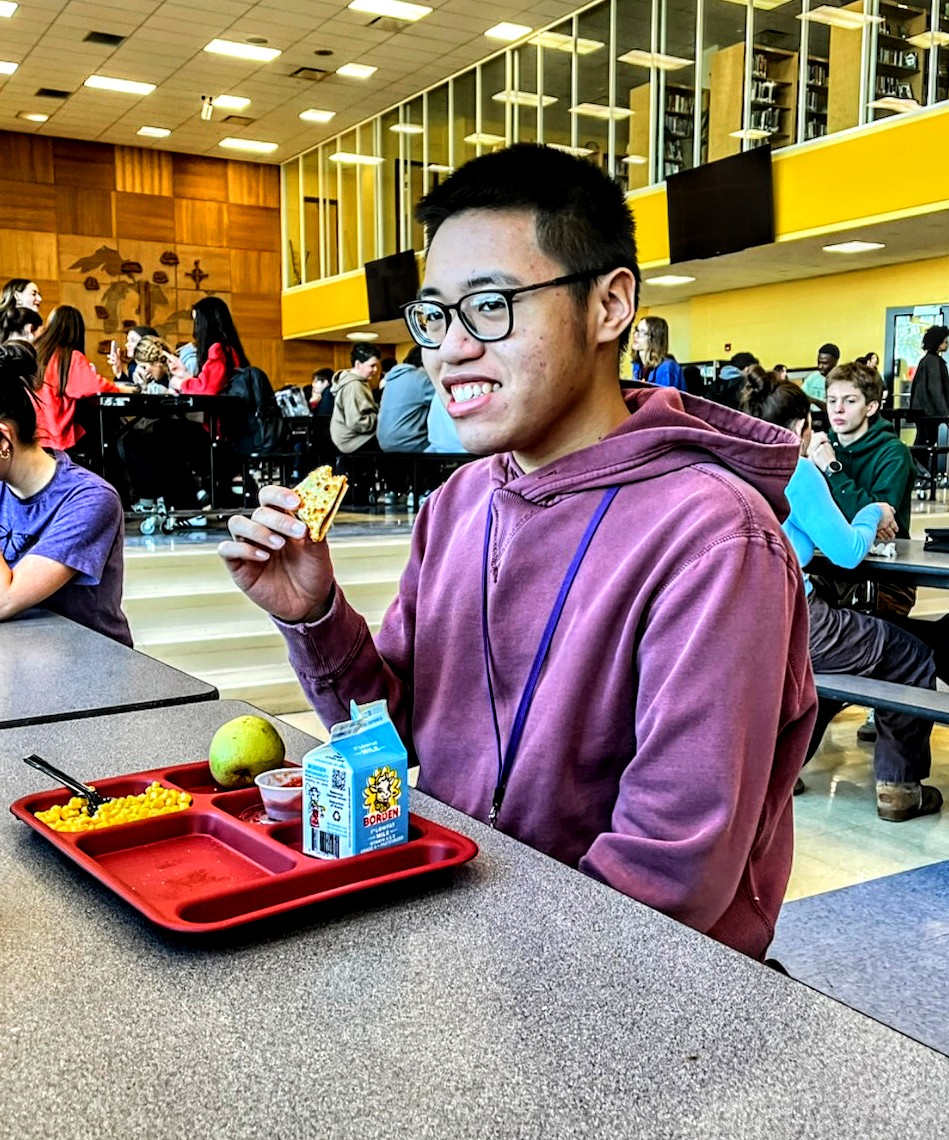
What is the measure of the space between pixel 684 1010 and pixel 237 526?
0.71 meters

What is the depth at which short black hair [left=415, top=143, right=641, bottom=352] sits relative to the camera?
48.9 inches

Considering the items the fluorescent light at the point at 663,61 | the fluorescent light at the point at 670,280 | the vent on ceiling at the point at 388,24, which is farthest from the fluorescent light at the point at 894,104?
the vent on ceiling at the point at 388,24

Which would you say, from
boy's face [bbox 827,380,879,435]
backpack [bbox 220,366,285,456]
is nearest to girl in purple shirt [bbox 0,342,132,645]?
boy's face [bbox 827,380,879,435]

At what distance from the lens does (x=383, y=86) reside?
13844 millimetres

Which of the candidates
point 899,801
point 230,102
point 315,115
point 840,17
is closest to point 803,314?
point 840,17

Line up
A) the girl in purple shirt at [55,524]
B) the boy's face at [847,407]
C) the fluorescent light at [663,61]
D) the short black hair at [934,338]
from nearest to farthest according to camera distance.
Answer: the girl in purple shirt at [55,524]
the boy's face at [847,407]
the short black hair at [934,338]
the fluorescent light at [663,61]

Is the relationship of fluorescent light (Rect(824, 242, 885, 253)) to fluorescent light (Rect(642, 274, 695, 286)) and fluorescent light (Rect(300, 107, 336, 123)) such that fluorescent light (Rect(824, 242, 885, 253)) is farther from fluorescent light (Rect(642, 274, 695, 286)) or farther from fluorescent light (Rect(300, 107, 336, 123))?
fluorescent light (Rect(300, 107, 336, 123))

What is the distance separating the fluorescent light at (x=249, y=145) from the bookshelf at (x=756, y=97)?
711 centimetres

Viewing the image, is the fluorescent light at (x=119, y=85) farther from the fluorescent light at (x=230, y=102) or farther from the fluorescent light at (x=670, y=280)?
the fluorescent light at (x=670, y=280)

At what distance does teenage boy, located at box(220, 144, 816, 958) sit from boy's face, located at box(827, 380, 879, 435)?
317 centimetres

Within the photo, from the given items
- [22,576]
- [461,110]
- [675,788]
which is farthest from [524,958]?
[461,110]

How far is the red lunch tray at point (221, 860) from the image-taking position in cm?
89

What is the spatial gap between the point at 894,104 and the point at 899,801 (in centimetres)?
815

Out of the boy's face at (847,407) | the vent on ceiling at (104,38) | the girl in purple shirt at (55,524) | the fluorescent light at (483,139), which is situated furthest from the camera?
the fluorescent light at (483,139)
